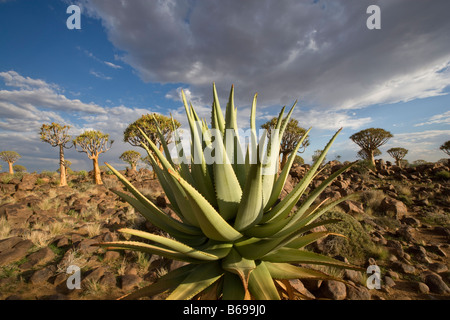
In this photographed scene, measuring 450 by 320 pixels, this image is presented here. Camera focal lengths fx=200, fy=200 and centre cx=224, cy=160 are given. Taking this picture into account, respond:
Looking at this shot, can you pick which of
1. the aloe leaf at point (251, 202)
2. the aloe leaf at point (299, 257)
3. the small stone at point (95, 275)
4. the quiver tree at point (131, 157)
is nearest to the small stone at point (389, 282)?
the aloe leaf at point (299, 257)

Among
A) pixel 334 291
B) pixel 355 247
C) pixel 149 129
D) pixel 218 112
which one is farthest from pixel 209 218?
pixel 149 129

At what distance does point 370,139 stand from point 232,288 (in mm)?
30739

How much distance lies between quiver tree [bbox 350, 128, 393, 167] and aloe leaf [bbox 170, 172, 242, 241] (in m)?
29.2

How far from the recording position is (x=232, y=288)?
1137mm

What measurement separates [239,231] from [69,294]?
4423 mm

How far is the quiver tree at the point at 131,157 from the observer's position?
30.0 metres

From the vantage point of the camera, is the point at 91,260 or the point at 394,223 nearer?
the point at 91,260

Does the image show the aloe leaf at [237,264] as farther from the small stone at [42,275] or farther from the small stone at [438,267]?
the small stone at [438,267]

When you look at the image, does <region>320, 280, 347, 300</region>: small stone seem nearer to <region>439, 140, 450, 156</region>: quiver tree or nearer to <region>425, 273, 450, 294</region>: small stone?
<region>425, 273, 450, 294</region>: small stone

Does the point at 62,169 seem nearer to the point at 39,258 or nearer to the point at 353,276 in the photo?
the point at 39,258

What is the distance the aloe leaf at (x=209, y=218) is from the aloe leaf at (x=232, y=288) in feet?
0.73
